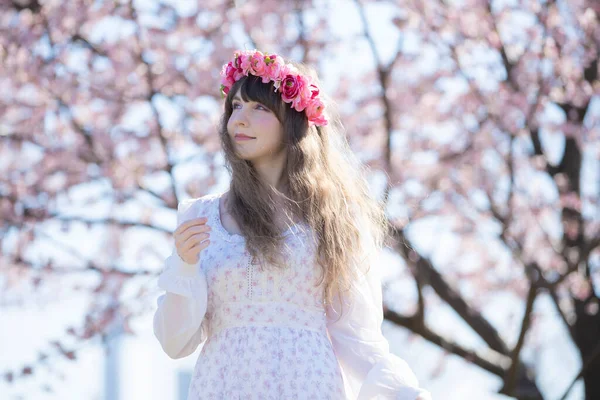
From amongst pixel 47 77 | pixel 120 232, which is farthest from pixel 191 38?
pixel 120 232

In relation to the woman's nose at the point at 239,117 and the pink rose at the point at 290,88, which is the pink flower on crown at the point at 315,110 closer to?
the pink rose at the point at 290,88

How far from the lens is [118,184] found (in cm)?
572

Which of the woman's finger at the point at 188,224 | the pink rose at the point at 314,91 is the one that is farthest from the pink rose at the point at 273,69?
the woman's finger at the point at 188,224

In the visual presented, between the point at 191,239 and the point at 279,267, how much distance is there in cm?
26

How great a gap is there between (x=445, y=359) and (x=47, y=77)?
4.12 metres

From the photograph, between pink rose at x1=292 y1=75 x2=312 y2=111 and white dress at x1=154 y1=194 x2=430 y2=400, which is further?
pink rose at x1=292 y1=75 x2=312 y2=111

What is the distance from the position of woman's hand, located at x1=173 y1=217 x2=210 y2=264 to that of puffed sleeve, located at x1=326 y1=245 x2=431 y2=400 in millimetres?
437

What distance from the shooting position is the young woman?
232 cm

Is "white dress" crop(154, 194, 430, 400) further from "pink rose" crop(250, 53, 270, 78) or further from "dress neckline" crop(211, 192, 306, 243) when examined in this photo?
"pink rose" crop(250, 53, 270, 78)

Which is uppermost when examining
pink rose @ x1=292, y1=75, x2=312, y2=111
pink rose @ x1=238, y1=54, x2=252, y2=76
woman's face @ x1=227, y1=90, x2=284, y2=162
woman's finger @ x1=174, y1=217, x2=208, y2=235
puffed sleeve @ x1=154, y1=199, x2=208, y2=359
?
pink rose @ x1=238, y1=54, x2=252, y2=76

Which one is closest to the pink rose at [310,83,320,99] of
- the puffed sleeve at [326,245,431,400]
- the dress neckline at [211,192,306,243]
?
the dress neckline at [211,192,306,243]

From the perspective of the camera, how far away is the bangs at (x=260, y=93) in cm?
260

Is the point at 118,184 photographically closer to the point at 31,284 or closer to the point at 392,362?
the point at 31,284

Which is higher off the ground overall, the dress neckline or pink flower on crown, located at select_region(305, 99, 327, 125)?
pink flower on crown, located at select_region(305, 99, 327, 125)
